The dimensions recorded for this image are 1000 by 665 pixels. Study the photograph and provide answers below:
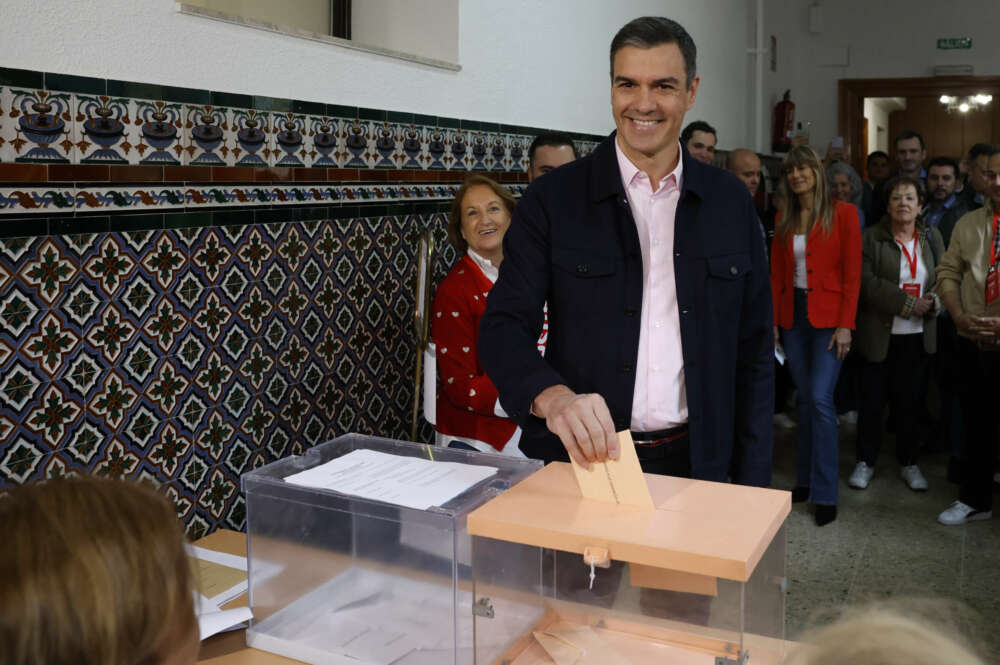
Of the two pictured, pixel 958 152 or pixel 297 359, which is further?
pixel 958 152

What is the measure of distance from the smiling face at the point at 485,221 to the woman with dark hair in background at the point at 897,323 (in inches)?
113

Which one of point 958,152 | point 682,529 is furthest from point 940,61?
point 682,529

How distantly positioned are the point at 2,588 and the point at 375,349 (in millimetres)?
2335

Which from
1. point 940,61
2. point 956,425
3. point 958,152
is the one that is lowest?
point 956,425

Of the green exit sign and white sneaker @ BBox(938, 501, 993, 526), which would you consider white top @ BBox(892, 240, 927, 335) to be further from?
the green exit sign

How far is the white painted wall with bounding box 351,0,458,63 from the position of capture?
3395 millimetres

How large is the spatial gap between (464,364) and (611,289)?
1.07 m

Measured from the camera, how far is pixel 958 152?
11.2m

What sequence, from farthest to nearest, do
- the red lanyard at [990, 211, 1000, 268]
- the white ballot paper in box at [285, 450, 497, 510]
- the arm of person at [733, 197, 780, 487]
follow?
the red lanyard at [990, 211, 1000, 268] < the arm of person at [733, 197, 780, 487] < the white ballot paper in box at [285, 450, 497, 510]

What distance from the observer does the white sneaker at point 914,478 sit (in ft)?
16.9

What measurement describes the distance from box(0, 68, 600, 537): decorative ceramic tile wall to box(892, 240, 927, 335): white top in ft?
10.3

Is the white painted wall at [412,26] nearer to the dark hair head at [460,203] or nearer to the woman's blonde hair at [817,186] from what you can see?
the dark hair head at [460,203]

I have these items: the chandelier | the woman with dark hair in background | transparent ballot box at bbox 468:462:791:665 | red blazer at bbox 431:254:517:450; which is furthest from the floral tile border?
the chandelier

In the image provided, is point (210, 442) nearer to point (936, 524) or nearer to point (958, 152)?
point (936, 524)
